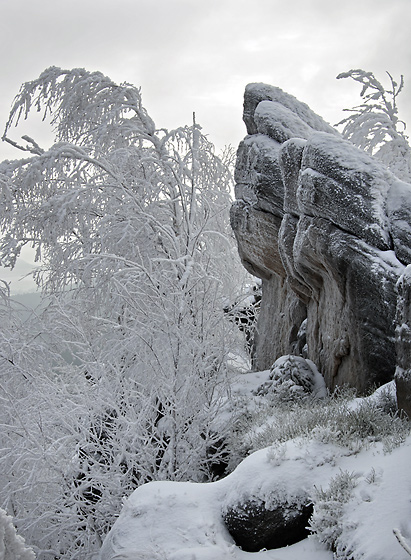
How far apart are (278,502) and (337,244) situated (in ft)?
12.1

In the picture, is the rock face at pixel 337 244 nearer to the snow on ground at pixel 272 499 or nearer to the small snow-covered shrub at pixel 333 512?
the snow on ground at pixel 272 499

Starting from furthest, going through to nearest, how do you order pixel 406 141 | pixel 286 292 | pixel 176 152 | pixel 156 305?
pixel 406 141 < pixel 286 292 < pixel 176 152 < pixel 156 305

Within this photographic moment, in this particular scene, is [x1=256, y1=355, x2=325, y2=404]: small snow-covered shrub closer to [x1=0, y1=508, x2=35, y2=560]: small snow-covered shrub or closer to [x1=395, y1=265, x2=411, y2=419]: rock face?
[x1=395, y1=265, x2=411, y2=419]: rock face

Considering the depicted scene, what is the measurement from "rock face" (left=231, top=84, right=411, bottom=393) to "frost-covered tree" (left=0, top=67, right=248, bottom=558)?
4.21 feet

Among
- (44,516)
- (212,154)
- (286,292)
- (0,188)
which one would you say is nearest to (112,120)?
(212,154)

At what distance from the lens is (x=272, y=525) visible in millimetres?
4004

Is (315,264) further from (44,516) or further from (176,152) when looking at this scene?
(44,516)

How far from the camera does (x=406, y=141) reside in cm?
1464

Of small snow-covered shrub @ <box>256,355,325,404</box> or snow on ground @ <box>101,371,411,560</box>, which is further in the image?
small snow-covered shrub @ <box>256,355,325,404</box>

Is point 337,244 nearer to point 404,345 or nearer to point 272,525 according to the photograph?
point 404,345

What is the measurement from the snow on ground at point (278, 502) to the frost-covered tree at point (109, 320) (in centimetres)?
137

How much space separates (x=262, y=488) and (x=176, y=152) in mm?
6176

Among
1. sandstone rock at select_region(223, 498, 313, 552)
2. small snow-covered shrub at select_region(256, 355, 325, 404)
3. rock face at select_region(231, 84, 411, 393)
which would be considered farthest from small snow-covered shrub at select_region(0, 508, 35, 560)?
small snow-covered shrub at select_region(256, 355, 325, 404)

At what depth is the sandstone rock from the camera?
13.1 feet
